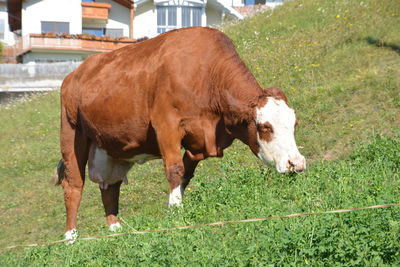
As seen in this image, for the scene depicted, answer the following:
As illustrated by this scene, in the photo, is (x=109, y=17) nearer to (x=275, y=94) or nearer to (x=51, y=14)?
(x=51, y=14)

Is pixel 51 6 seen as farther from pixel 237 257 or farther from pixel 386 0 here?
pixel 237 257

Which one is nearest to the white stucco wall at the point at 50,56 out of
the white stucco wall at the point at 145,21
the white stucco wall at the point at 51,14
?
the white stucco wall at the point at 51,14

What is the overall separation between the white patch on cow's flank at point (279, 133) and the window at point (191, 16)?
37799mm

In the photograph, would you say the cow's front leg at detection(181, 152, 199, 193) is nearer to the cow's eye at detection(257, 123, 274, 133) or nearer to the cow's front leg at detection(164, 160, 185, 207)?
the cow's front leg at detection(164, 160, 185, 207)

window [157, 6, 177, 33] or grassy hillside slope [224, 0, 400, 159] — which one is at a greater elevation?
window [157, 6, 177, 33]

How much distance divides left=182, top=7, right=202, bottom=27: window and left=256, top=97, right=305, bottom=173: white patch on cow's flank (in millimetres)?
37799

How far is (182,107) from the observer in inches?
261

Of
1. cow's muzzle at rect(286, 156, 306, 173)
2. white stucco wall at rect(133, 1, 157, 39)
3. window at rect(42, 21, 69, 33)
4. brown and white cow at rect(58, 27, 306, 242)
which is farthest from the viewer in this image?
window at rect(42, 21, 69, 33)

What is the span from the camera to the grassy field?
174 inches

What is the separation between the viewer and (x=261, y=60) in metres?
17.0

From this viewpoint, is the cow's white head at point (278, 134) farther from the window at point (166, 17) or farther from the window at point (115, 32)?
the window at point (115, 32)

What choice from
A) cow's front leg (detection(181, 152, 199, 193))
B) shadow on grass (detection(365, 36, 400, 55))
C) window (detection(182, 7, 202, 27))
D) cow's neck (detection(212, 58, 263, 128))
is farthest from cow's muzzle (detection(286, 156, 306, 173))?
window (detection(182, 7, 202, 27))

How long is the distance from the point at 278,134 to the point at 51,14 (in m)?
40.1

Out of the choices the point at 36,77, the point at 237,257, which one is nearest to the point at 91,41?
the point at 36,77
